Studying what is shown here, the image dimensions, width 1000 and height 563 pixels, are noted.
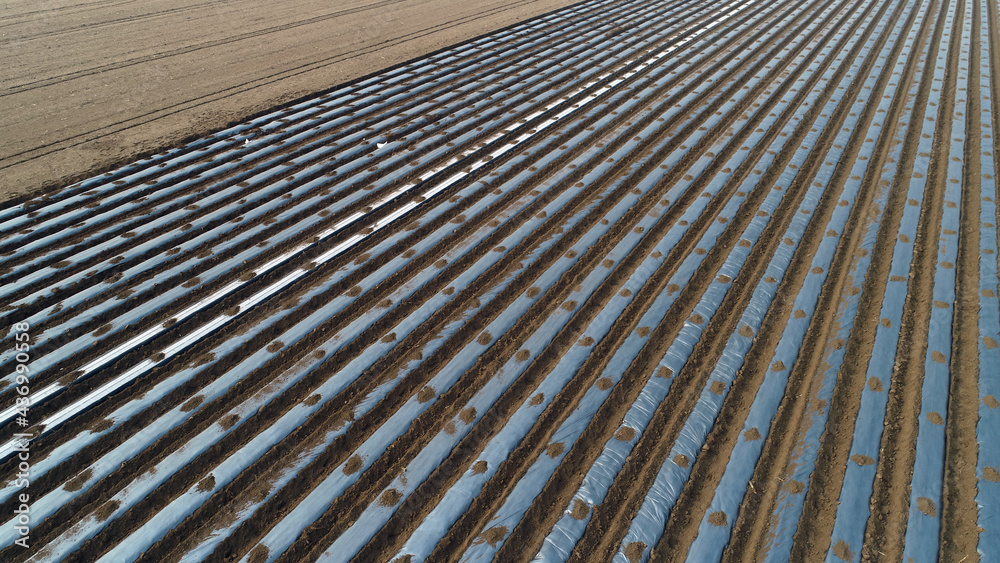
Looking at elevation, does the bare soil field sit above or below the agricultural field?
above

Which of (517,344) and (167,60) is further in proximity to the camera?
(167,60)

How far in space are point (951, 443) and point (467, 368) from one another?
4.40 m

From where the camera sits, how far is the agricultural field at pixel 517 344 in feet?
12.4

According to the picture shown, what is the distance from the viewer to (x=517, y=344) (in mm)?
5168

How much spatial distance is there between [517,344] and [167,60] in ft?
51.4

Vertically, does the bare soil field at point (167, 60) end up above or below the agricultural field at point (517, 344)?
above

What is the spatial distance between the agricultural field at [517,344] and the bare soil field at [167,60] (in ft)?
8.36

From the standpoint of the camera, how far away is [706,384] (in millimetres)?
4684

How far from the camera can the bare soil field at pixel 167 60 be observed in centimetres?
988

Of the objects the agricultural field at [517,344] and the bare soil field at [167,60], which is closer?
the agricultural field at [517,344]

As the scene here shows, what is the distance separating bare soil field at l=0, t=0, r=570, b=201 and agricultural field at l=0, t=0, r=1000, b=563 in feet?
8.36

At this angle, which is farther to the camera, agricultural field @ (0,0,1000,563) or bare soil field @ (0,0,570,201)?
bare soil field @ (0,0,570,201)

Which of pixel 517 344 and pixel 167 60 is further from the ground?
pixel 167 60

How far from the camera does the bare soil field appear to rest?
9875 millimetres
